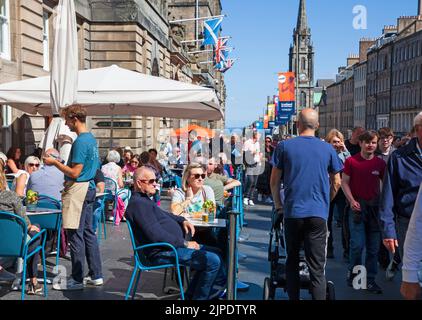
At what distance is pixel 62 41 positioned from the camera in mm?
7887

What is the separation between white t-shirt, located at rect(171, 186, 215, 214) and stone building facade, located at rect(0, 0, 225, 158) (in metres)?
7.43

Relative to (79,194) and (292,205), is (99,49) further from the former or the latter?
(292,205)

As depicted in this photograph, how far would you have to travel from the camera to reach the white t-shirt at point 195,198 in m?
6.87

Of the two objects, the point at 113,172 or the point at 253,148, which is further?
the point at 253,148

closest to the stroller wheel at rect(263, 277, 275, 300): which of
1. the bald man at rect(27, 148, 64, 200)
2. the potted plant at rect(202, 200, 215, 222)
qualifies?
the potted plant at rect(202, 200, 215, 222)

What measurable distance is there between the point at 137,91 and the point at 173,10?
180 feet

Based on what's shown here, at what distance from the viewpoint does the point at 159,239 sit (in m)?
5.36

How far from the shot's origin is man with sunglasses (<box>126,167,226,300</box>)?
534cm

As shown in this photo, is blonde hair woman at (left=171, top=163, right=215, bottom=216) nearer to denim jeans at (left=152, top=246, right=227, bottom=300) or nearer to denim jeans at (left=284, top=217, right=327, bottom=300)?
denim jeans at (left=152, top=246, right=227, bottom=300)

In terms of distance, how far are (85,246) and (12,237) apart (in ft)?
3.57

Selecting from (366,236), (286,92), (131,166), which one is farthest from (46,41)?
(286,92)

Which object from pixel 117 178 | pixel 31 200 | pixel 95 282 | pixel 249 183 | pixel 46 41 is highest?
pixel 46 41

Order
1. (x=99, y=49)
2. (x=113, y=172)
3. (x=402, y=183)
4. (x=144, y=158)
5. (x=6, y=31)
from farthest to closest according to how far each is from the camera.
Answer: (x=99, y=49) < (x=6, y=31) < (x=144, y=158) < (x=113, y=172) < (x=402, y=183)
